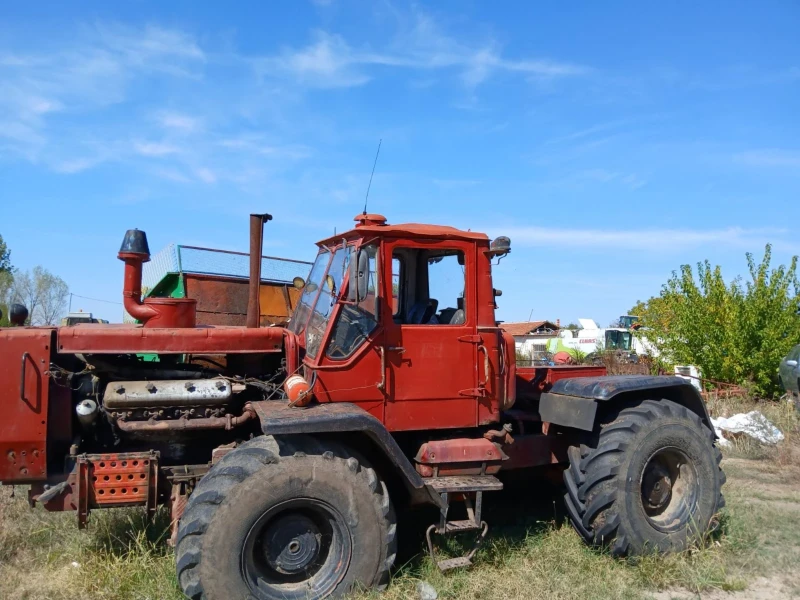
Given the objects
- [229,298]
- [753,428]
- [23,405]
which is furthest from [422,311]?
[753,428]

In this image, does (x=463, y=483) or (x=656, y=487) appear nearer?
(x=463, y=483)

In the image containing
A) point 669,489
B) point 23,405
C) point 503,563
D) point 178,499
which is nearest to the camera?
point 23,405

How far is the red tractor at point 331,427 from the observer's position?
4.07 meters

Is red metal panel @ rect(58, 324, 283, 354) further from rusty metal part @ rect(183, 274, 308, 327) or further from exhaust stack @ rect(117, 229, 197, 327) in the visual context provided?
rusty metal part @ rect(183, 274, 308, 327)

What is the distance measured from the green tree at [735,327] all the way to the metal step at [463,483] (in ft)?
33.8

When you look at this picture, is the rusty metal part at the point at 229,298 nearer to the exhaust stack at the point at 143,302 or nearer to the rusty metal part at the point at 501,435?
the exhaust stack at the point at 143,302

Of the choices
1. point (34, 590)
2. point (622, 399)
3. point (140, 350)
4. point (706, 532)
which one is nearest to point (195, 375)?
point (140, 350)

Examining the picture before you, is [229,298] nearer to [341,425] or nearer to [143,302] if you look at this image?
[143,302]

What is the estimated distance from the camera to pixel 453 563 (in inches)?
175

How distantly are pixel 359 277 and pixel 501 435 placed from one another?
175 cm

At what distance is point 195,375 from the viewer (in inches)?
190

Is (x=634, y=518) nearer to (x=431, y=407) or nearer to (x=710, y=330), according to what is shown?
(x=431, y=407)

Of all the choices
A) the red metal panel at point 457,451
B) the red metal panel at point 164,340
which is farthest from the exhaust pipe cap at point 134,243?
the red metal panel at point 457,451

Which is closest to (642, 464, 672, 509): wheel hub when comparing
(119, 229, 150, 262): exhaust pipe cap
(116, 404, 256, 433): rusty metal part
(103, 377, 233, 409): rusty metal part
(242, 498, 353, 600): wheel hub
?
(242, 498, 353, 600): wheel hub
